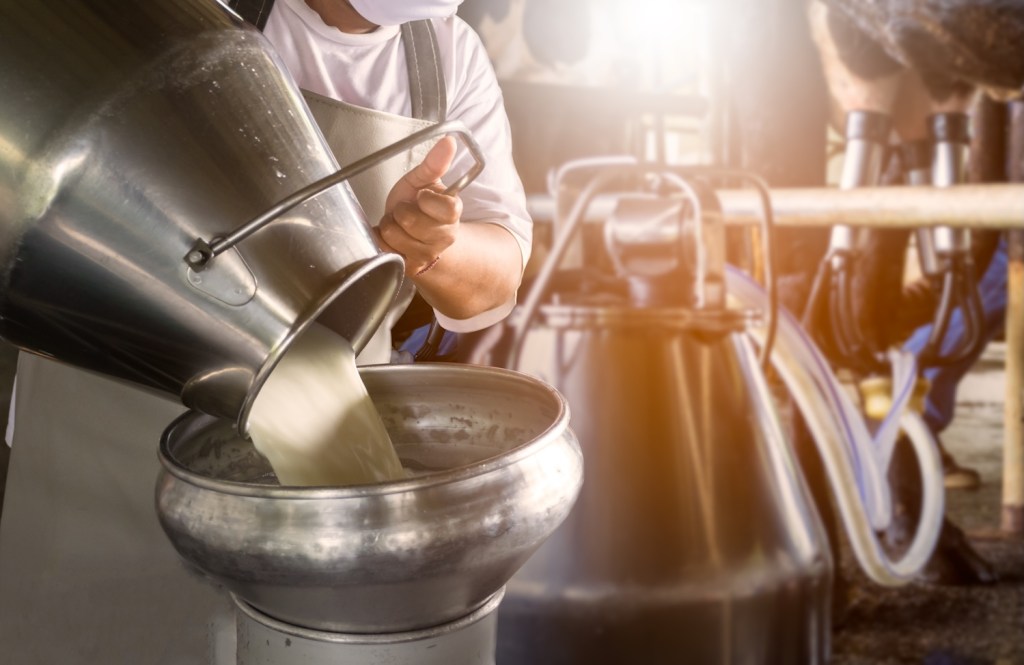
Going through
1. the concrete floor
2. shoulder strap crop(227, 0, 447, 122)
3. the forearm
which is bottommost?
the concrete floor

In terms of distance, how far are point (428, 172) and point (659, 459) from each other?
2.96 feet

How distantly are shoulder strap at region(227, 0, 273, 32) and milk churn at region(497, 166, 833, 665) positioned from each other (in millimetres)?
788

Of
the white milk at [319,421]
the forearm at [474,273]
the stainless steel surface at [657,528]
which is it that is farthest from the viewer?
the stainless steel surface at [657,528]

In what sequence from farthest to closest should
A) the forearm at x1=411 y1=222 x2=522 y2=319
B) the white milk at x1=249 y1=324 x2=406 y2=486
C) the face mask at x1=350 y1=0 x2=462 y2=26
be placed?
the forearm at x1=411 y1=222 x2=522 y2=319 < the face mask at x1=350 y1=0 x2=462 y2=26 < the white milk at x1=249 y1=324 x2=406 y2=486

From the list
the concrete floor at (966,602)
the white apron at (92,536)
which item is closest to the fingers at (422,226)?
the white apron at (92,536)

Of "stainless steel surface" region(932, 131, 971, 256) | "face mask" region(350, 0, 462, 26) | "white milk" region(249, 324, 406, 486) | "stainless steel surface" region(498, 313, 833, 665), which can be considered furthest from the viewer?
"stainless steel surface" region(932, 131, 971, 256)

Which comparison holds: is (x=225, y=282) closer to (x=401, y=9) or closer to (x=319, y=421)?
(x=319, y=421)

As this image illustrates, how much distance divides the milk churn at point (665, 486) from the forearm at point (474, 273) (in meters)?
0.45

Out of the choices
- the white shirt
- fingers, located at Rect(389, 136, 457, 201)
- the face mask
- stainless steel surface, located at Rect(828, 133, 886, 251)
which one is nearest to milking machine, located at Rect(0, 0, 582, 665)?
fingers, located at Rect(389, 136, 457, 201)

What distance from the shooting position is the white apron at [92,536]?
1122 mm

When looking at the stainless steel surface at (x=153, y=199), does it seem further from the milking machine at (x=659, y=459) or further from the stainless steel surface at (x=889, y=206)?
the stainless steel surface at (x=889, y=206)

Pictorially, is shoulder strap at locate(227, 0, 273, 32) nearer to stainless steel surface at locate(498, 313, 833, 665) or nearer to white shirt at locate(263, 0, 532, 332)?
white shirt at locate(263, 0, 532, 332)

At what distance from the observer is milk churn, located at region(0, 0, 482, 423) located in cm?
58

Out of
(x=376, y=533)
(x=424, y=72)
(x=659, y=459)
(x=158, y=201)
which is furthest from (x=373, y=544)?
(x=659, y=459)
